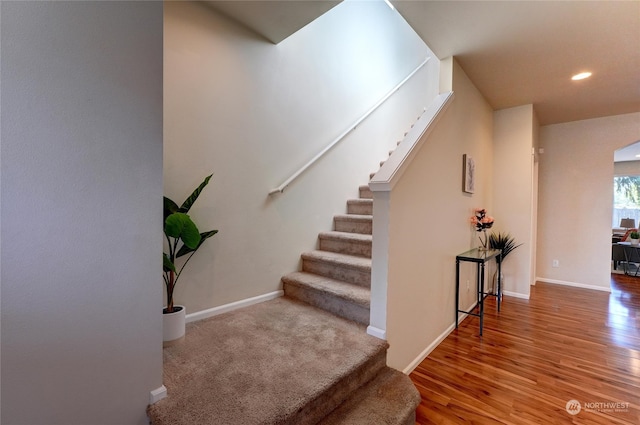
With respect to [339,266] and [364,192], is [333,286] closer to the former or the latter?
[339,266]

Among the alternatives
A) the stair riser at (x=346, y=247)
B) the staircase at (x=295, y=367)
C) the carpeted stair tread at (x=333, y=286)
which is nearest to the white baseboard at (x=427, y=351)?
the staircase at (x=295, y=367)

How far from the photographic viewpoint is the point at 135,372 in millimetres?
1210

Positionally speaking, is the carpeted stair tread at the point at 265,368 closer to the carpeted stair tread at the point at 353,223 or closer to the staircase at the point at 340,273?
the staircase at the point at 340,273

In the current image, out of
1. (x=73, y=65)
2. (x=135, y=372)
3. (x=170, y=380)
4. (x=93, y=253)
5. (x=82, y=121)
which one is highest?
(x=73, y=65)

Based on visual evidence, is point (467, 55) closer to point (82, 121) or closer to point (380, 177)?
point (380, 177)

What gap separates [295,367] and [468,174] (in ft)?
8.89

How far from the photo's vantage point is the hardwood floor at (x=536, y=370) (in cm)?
172

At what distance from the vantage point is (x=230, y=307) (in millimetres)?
2320

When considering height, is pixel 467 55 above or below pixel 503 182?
above

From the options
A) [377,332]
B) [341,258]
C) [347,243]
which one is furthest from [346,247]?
[377,332]

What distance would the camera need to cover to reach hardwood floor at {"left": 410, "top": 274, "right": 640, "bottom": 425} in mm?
1719

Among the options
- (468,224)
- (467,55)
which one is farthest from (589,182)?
(467,55)

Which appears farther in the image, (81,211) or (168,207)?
(168,207)

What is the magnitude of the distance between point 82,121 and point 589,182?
6.19 m
